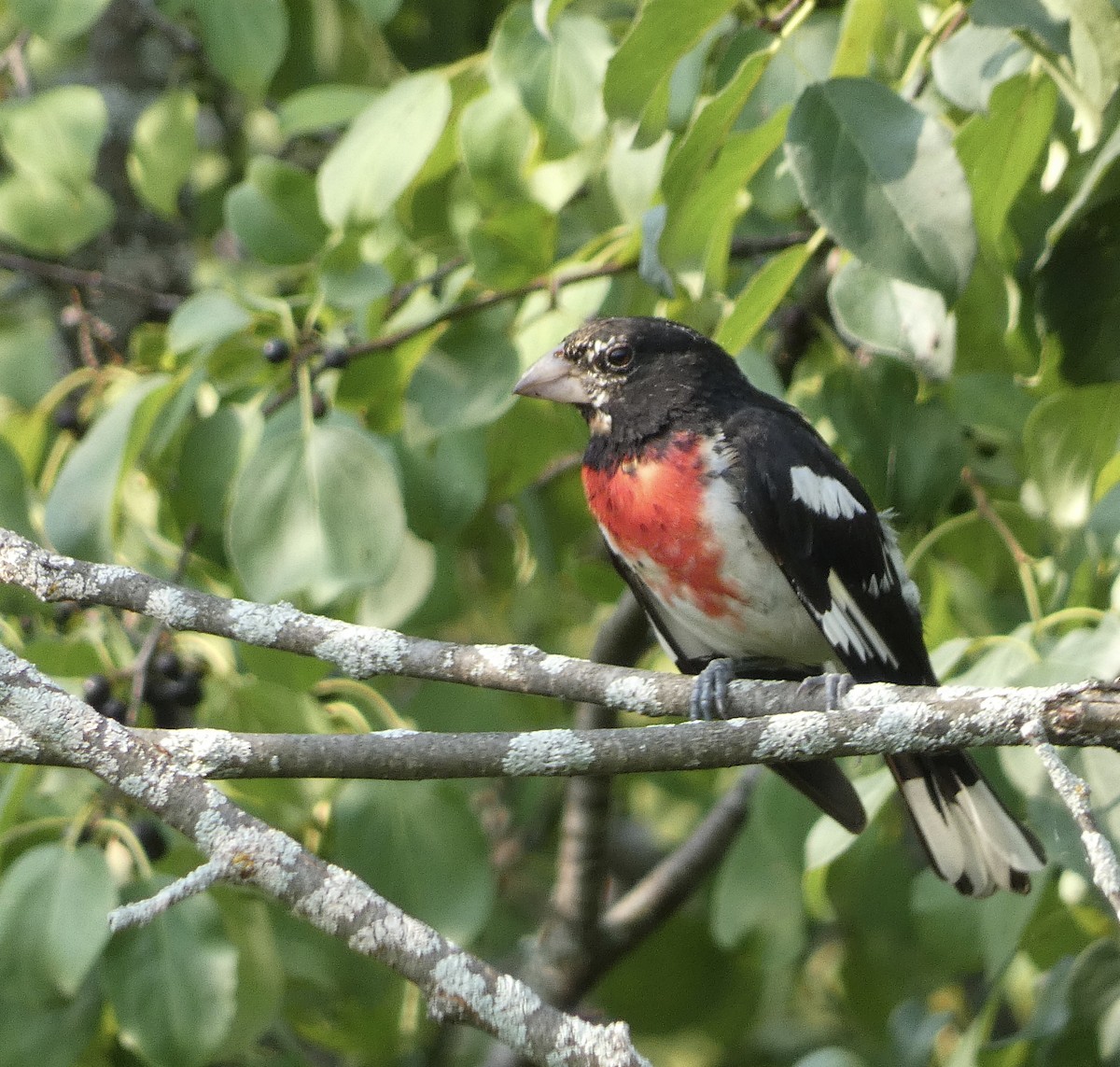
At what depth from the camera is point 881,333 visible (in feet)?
8.63

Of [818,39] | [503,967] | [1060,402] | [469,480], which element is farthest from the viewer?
[503,967]

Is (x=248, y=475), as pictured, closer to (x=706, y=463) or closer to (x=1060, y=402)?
(x=706, y=463)

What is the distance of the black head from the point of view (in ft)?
10.7

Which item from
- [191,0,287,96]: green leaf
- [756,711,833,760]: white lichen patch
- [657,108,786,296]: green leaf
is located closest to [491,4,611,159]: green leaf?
[657,108,786,296]: green leaf

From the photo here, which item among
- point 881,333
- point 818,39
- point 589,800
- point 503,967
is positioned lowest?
point 503,967

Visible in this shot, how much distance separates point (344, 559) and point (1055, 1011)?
164 centimetres

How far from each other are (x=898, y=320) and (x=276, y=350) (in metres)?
1.29

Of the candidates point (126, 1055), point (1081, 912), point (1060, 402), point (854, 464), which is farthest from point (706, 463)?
point (126, 1055)

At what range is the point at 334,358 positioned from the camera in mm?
3141

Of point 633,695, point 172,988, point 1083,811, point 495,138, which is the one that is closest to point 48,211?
point 495,138

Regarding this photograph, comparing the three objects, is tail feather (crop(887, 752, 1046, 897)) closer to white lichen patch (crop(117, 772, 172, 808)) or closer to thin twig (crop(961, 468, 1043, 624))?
thin twig (crop(961, 468, 1043, 624))

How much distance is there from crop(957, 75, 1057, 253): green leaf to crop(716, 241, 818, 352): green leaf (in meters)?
0.31

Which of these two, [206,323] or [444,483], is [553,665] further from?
[206,323]

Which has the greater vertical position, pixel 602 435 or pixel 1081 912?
pixel 602 435
